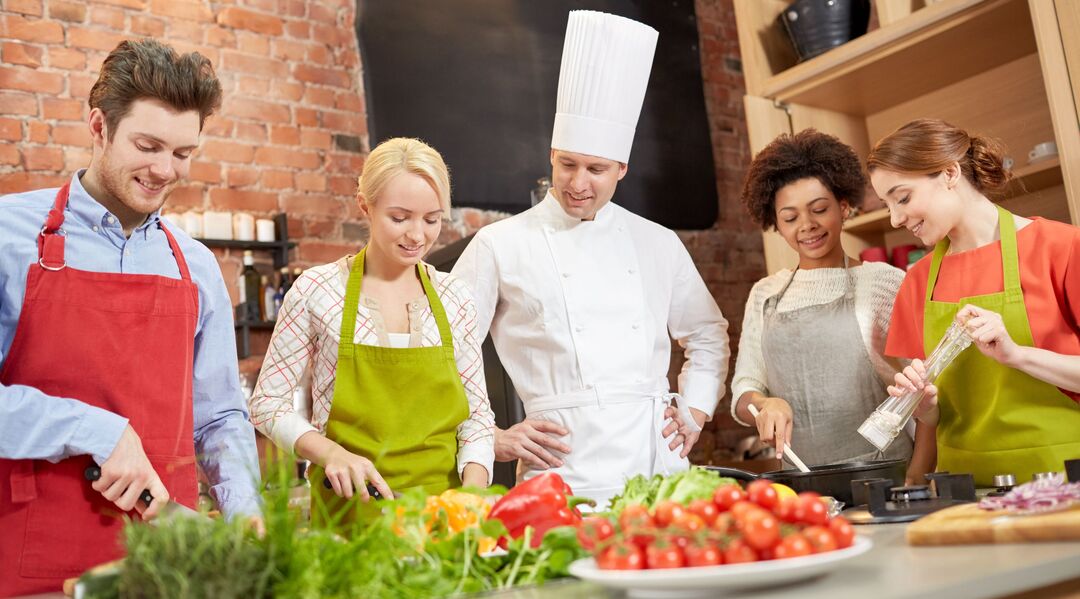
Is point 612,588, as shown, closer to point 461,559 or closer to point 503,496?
point 461,559

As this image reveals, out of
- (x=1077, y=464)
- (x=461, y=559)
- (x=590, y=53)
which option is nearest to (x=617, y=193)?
(x=590, y=53)

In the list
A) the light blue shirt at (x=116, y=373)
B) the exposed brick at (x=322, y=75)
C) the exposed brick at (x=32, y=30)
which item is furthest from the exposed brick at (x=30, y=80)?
the light blue shirt at (x=116, y=373)

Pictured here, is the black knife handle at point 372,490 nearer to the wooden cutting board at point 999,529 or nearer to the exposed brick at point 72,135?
the wooden cutting board at point 999,529

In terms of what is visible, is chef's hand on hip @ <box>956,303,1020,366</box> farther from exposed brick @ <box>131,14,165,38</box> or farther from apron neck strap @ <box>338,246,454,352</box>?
exposed brick @ <box>131,14,165,38</box>

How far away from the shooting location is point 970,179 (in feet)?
6.18

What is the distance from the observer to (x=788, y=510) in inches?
34.5

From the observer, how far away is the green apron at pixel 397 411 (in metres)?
1.76

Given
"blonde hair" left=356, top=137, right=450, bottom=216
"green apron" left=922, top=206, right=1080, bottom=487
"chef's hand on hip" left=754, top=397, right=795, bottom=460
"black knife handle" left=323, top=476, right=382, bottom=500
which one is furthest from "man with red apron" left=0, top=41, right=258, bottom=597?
"green apron" left=922, top=206, right=1080, bottom=487

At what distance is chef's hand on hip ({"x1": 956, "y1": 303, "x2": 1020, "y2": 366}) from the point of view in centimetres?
159

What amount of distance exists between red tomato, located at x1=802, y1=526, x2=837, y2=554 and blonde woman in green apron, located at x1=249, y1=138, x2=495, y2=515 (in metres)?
0.99

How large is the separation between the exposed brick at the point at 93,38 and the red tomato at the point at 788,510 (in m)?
3.31

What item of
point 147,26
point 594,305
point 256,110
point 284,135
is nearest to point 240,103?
point 256,110

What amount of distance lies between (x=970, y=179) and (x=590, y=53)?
917 millimetres

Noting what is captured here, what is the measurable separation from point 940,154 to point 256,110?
2708 millimetres
